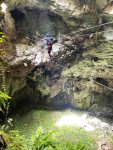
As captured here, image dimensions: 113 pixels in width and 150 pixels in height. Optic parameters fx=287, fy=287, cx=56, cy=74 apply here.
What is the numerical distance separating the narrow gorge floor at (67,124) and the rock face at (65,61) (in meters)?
0.66

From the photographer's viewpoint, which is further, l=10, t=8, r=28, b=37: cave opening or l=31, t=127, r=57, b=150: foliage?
l=10, t=8, r=28, b=37: cave opening

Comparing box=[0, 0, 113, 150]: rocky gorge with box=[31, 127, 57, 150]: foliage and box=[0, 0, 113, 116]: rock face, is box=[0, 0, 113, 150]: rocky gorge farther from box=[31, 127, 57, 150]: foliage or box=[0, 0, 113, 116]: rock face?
box=[31, 127, 57, 150]: foliage

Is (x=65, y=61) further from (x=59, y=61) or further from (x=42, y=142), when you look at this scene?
(x=42, y=142)

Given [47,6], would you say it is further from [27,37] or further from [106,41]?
[106,41]

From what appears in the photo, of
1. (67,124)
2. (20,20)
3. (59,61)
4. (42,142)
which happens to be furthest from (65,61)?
(42,142)

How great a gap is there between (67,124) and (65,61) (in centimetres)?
430

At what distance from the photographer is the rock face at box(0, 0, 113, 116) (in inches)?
597

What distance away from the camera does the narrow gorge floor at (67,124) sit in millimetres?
13516

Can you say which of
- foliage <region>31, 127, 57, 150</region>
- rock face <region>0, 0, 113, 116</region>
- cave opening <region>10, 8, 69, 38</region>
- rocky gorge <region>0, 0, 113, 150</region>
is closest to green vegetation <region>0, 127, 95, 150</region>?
foliage <region>31, 127, 57, 150</region>

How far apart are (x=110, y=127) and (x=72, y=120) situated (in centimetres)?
194

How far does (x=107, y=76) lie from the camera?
51.6 feet

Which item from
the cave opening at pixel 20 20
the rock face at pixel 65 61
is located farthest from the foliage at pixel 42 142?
the cave opening at pixel 20 20

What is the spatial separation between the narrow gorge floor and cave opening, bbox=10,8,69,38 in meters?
6.21

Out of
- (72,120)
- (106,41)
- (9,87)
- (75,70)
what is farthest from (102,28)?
(9,87)
